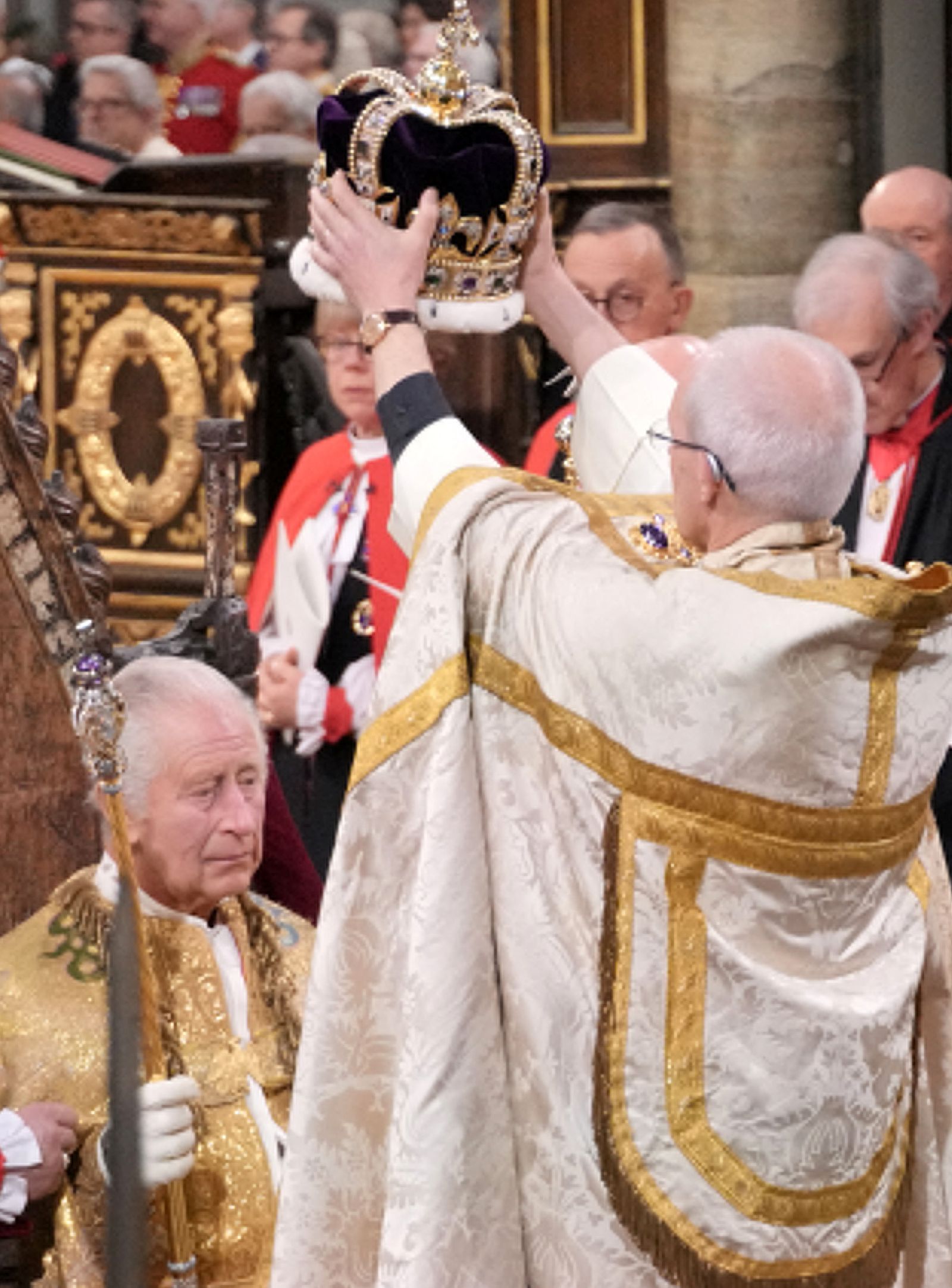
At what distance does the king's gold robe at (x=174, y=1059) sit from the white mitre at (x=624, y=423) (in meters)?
0.84

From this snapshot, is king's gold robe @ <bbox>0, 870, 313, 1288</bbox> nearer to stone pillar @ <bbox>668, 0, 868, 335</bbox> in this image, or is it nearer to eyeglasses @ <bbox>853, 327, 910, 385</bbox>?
eyeglasses @ <bbox>853, 327, 910, 385</bbox>

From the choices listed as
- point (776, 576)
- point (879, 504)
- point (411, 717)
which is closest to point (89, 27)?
point (879, 504)

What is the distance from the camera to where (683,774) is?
2.75m

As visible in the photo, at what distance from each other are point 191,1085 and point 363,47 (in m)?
6.22

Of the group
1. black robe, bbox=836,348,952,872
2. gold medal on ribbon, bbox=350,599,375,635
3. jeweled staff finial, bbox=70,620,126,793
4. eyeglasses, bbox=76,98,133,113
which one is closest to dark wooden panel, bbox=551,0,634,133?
eyeglasses, bbox=76,98,133,113

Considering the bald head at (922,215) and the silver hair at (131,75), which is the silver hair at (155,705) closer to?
the bald head at (922,215)

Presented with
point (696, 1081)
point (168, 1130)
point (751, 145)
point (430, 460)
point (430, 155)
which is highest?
point (751, 145)

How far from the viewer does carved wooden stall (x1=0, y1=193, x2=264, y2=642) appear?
757cm

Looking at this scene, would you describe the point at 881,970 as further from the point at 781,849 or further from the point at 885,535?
the point at 885,535

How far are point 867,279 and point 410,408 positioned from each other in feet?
7.49

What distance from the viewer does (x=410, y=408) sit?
304 cm

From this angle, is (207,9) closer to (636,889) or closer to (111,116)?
(111,116)

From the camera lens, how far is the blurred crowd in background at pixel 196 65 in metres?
8.73

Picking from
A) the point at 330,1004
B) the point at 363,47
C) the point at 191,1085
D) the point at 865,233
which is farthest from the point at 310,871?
the point at 363,47
